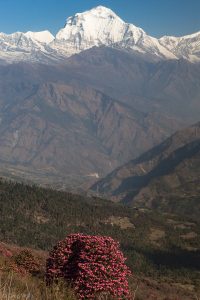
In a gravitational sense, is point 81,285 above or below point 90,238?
below

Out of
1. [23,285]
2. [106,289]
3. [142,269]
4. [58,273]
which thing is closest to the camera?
[23,285]

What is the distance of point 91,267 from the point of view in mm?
27906

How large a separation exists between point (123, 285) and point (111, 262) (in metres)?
1.64

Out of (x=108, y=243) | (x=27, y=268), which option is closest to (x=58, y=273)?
(x=108, y=243)

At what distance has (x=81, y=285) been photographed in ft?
87.9

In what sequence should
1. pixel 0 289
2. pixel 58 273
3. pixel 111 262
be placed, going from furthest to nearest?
1. pixel 58 273
2. pixel 111 262
3. pixel 0 289

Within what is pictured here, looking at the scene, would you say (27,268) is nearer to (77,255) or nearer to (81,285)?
(77,255)

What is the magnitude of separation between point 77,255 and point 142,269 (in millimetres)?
160861

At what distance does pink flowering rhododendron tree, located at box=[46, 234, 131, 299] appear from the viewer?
2659cm

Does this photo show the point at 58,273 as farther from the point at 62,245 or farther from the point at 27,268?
the point at 27,268

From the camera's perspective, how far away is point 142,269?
186125mm

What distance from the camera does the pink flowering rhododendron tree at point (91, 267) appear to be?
2659 centimetres

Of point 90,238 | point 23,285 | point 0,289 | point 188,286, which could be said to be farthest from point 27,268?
point 188,286

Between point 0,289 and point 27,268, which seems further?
point 27,268
